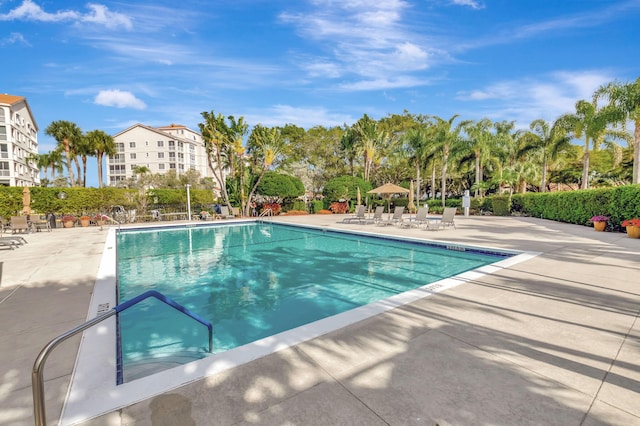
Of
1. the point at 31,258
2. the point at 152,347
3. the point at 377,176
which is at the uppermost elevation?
the point at 377,176

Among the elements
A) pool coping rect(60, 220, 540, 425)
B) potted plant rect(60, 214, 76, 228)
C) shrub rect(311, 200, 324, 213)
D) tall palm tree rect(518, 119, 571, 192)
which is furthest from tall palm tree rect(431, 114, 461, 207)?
potted plant rect(60, 214, 76, 228)

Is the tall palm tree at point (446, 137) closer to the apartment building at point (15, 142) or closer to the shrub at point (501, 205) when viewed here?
the shrub at point (501, 205)

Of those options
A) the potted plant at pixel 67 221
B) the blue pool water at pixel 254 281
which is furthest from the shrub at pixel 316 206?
the potted plant at pixel 67 221

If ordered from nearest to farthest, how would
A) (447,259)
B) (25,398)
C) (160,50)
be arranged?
1. (25,398)
2. (447,259)
3. (160,50)

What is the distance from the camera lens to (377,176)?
38.0 metres

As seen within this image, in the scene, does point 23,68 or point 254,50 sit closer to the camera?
point 23,68

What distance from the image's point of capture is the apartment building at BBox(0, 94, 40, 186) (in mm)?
39656

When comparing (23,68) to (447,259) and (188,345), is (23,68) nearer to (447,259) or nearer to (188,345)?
(188,345)

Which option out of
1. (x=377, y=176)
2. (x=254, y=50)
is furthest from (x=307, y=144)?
(x=254, y=50)

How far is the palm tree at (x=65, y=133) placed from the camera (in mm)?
31203

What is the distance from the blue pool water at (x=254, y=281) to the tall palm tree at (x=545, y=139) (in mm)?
19344

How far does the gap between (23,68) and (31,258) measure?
16.4m

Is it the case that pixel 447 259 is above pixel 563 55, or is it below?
below

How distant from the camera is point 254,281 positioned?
23.2 feet
